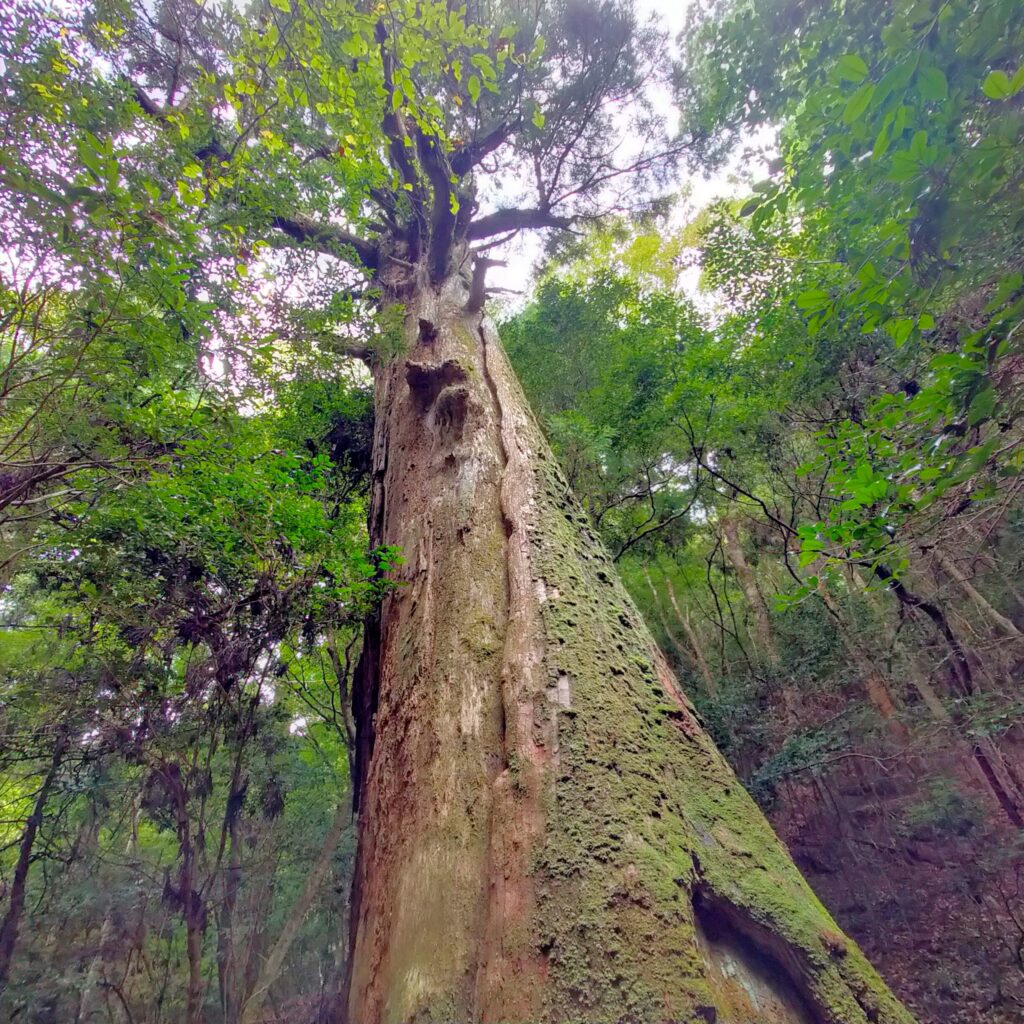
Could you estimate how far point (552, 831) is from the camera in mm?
1225

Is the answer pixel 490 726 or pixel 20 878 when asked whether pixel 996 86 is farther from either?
pixel 20 878

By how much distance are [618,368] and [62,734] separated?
637 centimetres

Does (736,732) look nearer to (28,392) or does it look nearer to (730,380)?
(730,380)

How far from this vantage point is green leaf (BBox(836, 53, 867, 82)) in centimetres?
125

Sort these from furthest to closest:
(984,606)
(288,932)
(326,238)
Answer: (288,932)
(984,606)
(326,238)

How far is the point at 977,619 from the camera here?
746cm

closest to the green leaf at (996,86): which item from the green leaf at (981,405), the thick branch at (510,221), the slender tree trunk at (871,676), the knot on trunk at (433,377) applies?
the green leaf at (981,405)

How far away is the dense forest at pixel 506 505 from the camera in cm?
132

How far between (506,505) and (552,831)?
143 cm

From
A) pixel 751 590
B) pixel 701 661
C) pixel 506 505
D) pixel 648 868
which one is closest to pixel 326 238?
pixel 506 505

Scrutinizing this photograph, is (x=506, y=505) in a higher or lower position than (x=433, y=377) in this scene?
lower

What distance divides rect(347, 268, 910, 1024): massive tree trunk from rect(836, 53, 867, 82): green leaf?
165 centimetres

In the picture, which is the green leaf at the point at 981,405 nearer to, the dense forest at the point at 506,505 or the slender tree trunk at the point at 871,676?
the dense forest at the point at 506,505

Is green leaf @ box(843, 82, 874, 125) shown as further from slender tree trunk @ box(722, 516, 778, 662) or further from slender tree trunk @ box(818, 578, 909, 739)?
slender tree trunk @ box(722, 516, 778, 662)
